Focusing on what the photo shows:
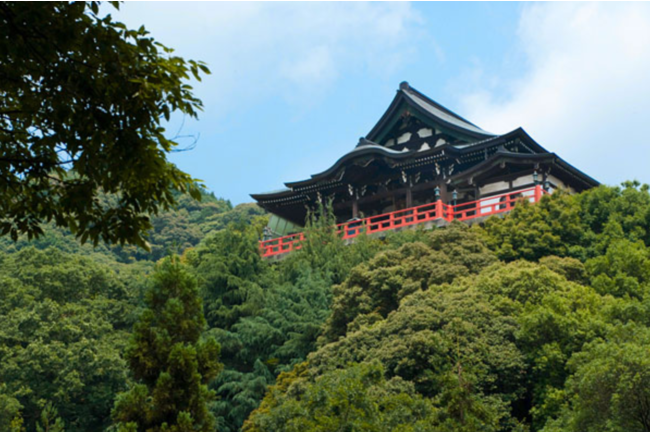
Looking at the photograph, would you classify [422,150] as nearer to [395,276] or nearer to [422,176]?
[422,176]

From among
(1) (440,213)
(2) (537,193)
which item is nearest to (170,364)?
(1) (440,213)

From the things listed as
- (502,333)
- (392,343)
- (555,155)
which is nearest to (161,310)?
(392,343)

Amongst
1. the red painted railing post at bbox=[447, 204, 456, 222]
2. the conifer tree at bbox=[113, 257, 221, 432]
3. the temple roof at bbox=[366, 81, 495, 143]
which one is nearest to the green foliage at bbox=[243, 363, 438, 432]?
the conifer tree at bbox=[113, 257, 221, 432]

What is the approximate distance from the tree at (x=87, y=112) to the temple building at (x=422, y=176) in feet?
69.9

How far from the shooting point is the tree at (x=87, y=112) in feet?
19.6

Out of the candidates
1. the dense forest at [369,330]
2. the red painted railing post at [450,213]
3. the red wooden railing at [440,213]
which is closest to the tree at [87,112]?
the dense forest at [369,330]

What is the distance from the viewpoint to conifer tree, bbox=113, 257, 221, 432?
39.9 feet

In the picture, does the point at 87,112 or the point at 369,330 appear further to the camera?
the point at 369,330

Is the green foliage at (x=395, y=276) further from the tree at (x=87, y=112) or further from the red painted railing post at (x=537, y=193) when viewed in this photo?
the tree at (x=87, y=112)

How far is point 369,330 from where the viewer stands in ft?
64.7

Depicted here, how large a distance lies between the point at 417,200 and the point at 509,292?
13.2m

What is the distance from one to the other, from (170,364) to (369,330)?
8071 millimetres

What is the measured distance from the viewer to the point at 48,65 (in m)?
6.09

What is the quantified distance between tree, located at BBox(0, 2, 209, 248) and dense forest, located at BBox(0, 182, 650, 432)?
5.50 metres
